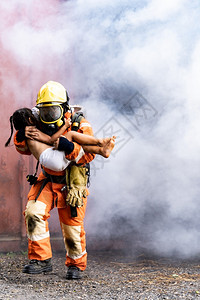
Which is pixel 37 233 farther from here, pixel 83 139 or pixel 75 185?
pixel 83 139

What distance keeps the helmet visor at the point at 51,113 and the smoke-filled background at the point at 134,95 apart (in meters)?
1.25

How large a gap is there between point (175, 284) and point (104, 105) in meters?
2.19

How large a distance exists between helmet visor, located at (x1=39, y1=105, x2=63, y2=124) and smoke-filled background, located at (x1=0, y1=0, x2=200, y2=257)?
1250 mm

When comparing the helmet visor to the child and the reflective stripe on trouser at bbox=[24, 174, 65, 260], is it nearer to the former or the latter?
the child

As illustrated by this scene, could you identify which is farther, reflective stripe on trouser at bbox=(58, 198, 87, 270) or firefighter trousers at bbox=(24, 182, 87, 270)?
reflective stripe on trouser at bbox=(58, 198, 87, 270)

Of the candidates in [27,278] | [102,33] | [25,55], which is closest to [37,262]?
[27,278]

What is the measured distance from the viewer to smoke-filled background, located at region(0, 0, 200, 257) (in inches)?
179

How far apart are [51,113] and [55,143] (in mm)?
264

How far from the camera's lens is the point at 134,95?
4.70 m

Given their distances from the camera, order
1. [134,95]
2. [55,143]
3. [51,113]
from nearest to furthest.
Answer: [55,143]
[51,113]
[134,95]

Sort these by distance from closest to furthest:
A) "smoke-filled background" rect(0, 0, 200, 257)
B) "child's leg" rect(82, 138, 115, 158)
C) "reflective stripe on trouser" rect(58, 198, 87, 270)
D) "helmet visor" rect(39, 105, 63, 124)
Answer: "child's leg" rect(82, 138, 115, 158) < "helmet visor" rect(39, 105, 63, 124) < "reflective stripe on trouser" rect(58, 198, 87, 270) < "smoke-filled background" rect(0, 0, 200, 257)

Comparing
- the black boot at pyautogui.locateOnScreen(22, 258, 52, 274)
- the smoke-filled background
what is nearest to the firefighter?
the black boot at pyautogui.locateOnScreen(22, 258, 52, 274)

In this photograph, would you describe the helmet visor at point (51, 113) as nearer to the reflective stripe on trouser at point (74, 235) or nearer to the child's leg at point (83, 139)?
the child's leg at point (83, 139)

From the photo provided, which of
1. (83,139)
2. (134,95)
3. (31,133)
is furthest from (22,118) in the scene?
(134,95)
